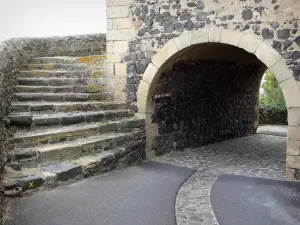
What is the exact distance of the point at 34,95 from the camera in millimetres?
6492

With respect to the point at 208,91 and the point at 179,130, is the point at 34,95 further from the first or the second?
the point at 208,91

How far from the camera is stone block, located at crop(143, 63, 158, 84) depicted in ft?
22.0

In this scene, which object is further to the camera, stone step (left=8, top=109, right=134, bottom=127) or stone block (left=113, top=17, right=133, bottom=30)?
stone block (left=113, top=17, right=133, bottom=30)

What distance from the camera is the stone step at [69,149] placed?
15.5 ft

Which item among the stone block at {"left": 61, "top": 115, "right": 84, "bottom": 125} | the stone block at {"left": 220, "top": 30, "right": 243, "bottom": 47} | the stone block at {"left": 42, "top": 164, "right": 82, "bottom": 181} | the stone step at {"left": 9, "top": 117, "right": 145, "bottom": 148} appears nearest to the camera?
the stone block at {"left": 42, "top": 164, "right": 82, "bottom": 181}

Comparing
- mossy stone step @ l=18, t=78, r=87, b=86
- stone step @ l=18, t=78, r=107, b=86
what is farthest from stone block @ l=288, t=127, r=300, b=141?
mossy stone step @ l=18, t=78, r=87, b=86

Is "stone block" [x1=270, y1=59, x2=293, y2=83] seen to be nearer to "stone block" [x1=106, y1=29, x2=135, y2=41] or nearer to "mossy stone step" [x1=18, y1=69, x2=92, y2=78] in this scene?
"stone block" [x1=106, y1=29, x2=135, y2=41]

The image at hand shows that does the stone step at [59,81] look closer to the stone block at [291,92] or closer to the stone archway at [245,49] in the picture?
the stone archway at [245,49]

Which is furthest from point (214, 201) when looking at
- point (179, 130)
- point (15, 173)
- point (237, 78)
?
point (237, 78)

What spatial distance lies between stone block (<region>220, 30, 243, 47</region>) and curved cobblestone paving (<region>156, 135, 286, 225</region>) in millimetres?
2316

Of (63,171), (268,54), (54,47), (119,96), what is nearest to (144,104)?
(119,96)

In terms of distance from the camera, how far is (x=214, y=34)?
5.93 m

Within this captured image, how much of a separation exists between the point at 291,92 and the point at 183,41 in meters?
2.15

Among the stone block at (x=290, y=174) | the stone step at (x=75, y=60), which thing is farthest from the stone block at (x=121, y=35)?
the stone block at (x=290, y=174)
